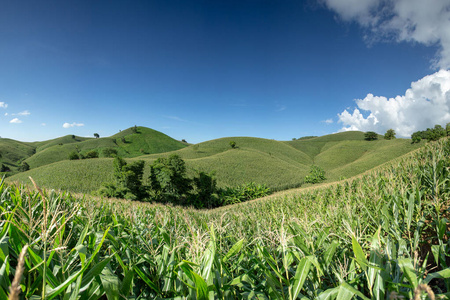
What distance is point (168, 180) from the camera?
66.0 ft

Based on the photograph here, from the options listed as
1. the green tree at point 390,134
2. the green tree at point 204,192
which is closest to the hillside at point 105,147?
the green tree at point 204,192

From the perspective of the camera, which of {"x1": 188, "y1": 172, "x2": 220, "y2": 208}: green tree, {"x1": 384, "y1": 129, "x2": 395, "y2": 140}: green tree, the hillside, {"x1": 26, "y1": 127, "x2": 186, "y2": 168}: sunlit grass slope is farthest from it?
{"x1": 384, "y1": 129, "x2": 395, "y2": 140}: green tree

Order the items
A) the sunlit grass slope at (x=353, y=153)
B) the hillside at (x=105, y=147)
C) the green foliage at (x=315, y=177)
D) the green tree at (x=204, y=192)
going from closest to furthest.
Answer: the green tree at (x=204, y=192), the green foliage at (x=315, y=177), the sunlit grass slope at (x=353, y=153), the hillside at (x=105, y=147)

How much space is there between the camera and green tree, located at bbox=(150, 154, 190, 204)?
20.3 metres

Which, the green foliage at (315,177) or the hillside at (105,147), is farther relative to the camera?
the hillside at (105,147)

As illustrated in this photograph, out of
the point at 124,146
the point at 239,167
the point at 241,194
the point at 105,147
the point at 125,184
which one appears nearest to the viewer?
the point at 125,184

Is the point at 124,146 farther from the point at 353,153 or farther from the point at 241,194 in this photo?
the point at 353,153

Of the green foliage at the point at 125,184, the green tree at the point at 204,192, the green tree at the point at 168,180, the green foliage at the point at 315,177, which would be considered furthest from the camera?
the green foliage at the point at 315,177

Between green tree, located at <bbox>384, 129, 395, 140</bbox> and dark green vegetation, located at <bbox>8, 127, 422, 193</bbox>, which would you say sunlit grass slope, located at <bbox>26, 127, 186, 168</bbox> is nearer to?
dark green vegetation, located at <bbox>8, 127, 422, 193</bbox>

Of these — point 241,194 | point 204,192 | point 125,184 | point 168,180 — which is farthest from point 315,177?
point 125,184

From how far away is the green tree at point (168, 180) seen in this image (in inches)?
799

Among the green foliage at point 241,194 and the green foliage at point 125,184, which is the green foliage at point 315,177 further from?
the green foliage at point 125,184

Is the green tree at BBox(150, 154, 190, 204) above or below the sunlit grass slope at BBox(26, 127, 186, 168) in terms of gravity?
below

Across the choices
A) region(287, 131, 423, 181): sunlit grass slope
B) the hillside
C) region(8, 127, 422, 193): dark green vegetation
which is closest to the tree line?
region(8, 127, 422, 193): dark green vegetation
